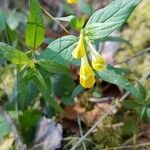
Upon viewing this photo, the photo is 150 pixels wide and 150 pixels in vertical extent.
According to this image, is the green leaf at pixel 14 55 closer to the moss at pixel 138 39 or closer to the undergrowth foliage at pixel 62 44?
the undergrowth foliage at pixel 62 44

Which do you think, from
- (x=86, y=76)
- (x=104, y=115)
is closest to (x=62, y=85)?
(x=104, y=115)

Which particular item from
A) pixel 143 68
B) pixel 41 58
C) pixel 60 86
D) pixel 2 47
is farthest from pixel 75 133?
pixel 2 47

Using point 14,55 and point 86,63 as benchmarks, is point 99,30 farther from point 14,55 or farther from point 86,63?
point 14,55

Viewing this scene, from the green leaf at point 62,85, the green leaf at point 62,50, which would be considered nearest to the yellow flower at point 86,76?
the green leaf at point 62,50

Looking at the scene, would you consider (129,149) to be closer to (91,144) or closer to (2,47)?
(91,144)

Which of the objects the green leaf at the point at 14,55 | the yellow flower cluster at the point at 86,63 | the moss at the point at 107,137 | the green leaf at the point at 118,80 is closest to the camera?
the yellow flower cluster at the point at 86,63

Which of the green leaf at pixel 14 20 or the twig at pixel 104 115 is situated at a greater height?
the green leaf at pixel 14 20

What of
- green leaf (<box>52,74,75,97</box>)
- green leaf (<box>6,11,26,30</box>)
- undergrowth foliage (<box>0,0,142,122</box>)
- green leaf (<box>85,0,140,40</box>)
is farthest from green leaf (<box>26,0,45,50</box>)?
green leaf (<box>6,11,26,30</box>)

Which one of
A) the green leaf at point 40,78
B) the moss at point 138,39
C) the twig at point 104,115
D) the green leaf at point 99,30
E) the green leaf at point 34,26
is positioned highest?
the green leaf at point 34,26
